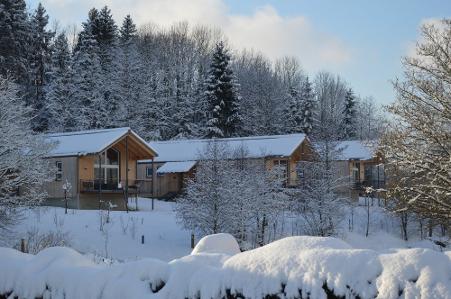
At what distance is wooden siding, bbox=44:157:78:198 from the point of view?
35938 millimetres

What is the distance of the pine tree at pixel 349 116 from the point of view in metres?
64.6

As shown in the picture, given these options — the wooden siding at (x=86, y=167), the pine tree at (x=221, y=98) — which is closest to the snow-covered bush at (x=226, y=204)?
the wooden siding at (x=86, y=167)

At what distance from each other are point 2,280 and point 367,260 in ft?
15.9

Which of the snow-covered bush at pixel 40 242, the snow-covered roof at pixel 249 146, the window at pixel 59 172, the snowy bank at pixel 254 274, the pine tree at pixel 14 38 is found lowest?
the snow-covered bush at pixel 40 242

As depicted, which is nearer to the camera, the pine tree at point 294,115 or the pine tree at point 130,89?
the pine tree at point 130,89

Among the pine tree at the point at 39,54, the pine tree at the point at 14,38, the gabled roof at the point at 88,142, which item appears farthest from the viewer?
the pine tree at the point at 39,54

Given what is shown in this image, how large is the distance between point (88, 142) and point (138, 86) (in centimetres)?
2055

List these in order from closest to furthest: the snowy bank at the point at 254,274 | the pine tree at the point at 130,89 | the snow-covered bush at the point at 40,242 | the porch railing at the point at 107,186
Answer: the snowy bank at the point at 254,274 < the snow-covered bush at the point at 40,242 < the porch railing at the point at 107,186 < the pine tree at the point at 130,89

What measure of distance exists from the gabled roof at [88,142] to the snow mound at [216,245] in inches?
1085

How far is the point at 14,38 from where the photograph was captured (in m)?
45.7

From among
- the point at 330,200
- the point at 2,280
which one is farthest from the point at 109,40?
the point at 2,280

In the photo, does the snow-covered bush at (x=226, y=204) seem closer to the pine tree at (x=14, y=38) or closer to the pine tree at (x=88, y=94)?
the pine tree at (x=14, y=38)

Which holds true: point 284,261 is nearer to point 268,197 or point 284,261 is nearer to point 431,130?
point 431,130

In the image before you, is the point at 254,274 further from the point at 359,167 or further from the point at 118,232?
the point at 359,167
